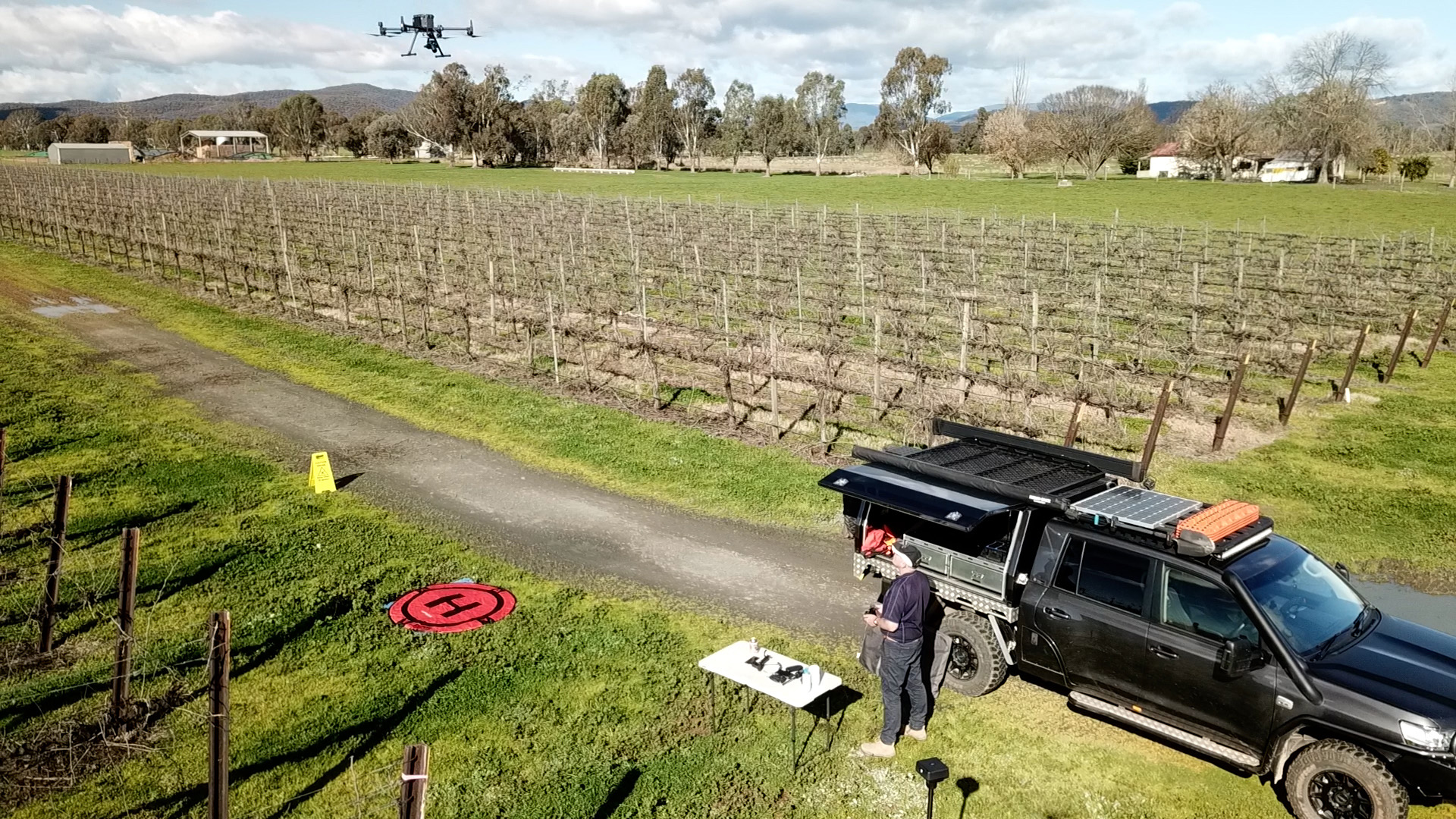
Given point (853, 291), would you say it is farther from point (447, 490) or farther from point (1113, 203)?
point (1113, 203)

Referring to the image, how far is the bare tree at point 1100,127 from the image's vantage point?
3935 inches

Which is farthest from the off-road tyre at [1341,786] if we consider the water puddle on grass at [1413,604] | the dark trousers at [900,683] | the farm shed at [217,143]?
the farm shed at [217,143]

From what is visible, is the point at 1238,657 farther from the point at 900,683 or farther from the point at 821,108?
the point at 821,108

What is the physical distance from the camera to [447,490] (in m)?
14.8

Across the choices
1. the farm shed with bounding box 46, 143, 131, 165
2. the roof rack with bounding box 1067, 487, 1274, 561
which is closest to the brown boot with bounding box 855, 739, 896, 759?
the roof rack with bounding box 1067, 487, 1274, 561

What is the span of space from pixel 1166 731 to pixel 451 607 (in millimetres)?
7765

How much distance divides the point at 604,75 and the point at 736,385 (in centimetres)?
12476

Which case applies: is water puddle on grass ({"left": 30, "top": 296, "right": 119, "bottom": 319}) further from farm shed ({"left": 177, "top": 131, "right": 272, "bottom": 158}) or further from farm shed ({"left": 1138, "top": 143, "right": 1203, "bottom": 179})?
farm shed ({"left": 177, "top": 131, "right": 272, "bottom": 158})

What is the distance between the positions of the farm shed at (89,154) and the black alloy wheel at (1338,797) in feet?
508

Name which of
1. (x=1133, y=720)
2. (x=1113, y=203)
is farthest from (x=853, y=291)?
(x=1113, y=203)

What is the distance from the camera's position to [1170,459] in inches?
629

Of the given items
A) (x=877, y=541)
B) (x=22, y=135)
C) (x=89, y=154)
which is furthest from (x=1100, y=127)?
(x=22, y=135)

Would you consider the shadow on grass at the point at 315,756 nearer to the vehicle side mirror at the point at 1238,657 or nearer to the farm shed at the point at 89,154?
the vehicle side mirror at the point at 1238,657

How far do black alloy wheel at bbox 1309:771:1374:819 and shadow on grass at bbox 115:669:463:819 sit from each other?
775cm
